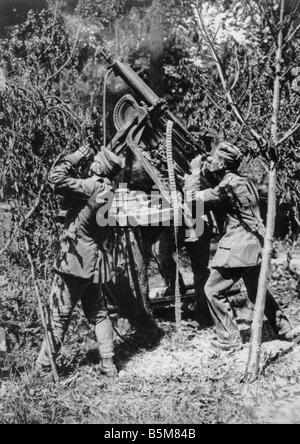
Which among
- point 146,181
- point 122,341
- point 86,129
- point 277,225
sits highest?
point 86,129

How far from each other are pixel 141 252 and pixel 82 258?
4.75 feet

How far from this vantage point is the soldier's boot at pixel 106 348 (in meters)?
4.87

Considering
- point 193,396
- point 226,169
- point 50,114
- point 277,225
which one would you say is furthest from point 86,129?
point 277,225

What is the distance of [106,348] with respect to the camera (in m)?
4.96

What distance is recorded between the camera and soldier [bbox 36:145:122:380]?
4.71 m

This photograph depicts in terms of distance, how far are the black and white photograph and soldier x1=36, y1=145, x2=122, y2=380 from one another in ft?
0.04

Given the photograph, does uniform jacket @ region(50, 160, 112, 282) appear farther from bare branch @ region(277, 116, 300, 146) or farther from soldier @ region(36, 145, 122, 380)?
bare branch @ region(277, 116, 300, 146)

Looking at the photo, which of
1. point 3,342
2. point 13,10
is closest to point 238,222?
point 3,342

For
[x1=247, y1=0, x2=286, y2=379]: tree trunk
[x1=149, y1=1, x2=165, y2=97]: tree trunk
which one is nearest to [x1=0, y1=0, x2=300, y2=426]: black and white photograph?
[x1=247, y1=0, x2=286, y2=379]: tree trunk

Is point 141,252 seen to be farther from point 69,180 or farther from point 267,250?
point 267,250
